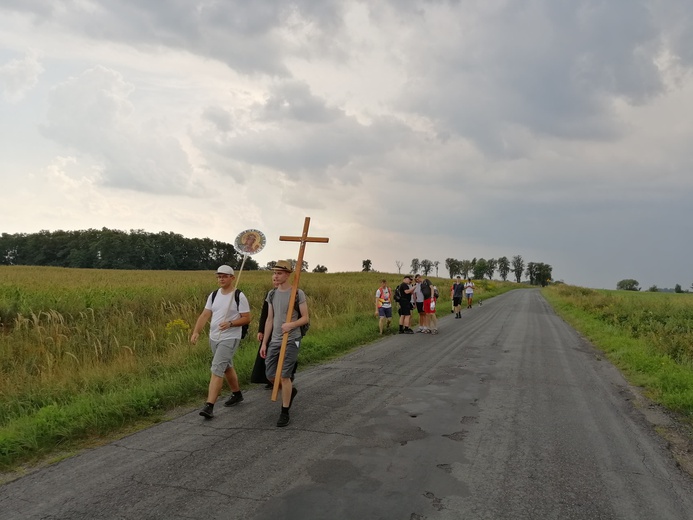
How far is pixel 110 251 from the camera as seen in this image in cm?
9044

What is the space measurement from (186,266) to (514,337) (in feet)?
327

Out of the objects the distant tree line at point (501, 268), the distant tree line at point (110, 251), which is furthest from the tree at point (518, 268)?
the distant tree line at point (110, 251)

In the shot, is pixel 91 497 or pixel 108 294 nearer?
pixel 91 497

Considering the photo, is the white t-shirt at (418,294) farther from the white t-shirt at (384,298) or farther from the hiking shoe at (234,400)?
the hiking shoe at (234,400)

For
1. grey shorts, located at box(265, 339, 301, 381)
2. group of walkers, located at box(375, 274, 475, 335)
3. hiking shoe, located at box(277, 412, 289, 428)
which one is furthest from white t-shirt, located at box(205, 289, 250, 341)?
group of walkers, located at box(375, 274, 475, 335)

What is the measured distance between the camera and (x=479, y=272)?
551 feet

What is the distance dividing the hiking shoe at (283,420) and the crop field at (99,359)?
168 centimetres

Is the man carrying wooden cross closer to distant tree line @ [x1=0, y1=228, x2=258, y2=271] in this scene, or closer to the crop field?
the crop field

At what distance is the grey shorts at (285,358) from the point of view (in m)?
5.47

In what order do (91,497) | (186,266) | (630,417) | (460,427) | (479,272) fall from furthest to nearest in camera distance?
(479,272) < (186,266) < (630,417) < (460,427) < (91,497)

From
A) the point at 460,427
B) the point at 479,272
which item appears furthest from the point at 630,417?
the point at 479,272

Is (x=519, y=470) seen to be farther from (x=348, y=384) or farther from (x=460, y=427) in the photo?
(x=348, y=384)

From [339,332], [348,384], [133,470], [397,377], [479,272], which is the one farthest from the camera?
[479,272]

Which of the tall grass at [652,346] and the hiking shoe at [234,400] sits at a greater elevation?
the tall grass at [652,346]
